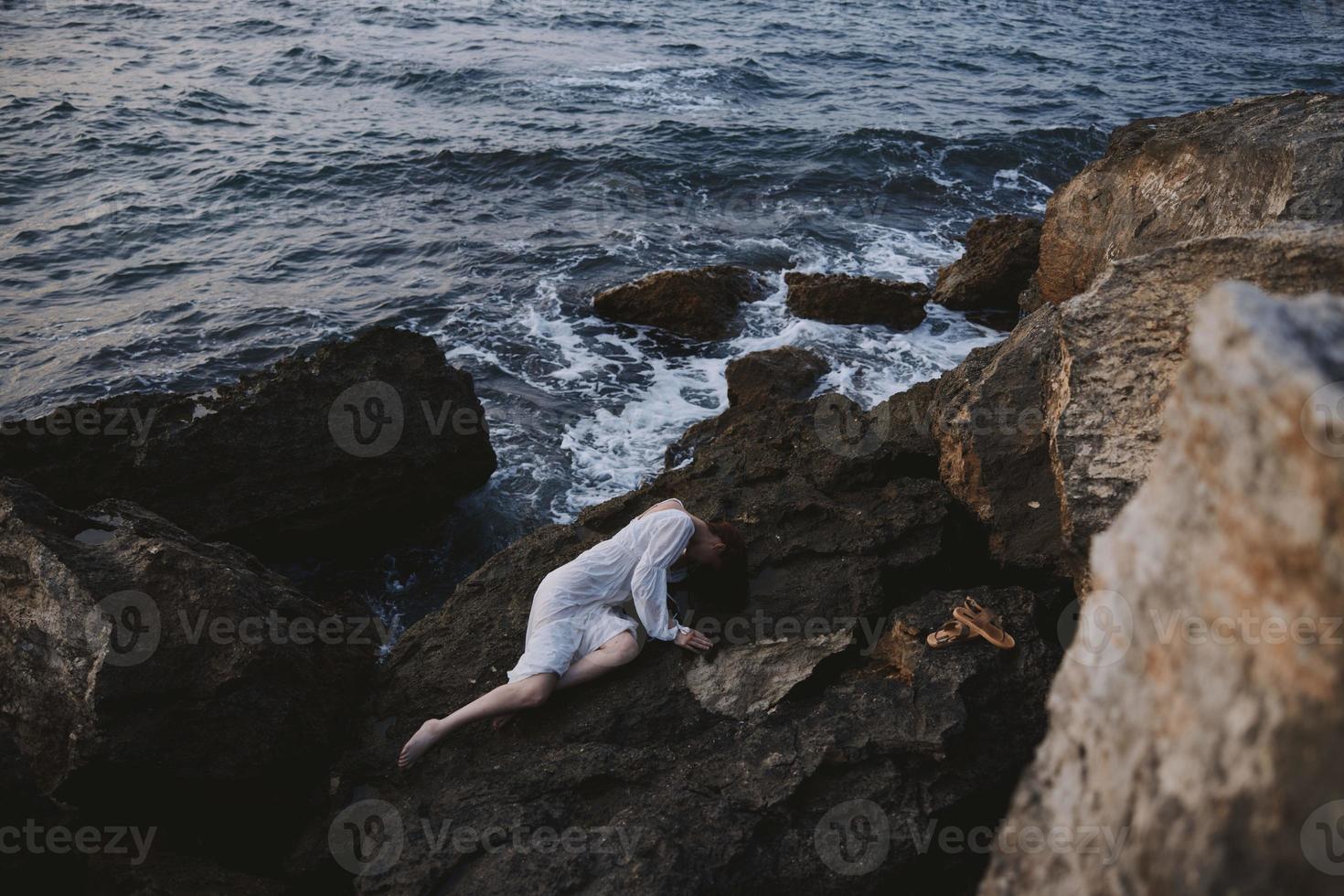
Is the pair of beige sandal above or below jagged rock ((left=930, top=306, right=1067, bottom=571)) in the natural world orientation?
below

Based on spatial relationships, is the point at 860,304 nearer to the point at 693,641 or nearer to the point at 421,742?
the point at 693,641

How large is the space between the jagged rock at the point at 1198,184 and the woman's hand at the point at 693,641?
412cm

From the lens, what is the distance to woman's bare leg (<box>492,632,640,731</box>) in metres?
4.73

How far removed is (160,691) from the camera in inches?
173

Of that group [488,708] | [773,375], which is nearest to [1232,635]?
[488,708]

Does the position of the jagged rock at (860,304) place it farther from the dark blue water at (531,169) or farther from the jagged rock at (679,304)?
the jagged rock at (679,304)

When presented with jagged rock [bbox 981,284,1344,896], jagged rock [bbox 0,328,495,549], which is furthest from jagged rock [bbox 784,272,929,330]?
jagged rock [bbox 981,284,1344,896]

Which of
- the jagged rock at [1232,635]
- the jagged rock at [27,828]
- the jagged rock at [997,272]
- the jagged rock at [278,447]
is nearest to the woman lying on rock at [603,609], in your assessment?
the jagged rock at [27,828]

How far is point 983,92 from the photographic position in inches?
848

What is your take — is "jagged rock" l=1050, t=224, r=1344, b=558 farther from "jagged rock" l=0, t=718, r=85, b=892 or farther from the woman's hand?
"jagged rock" l=0, t=718, r=85, b=892

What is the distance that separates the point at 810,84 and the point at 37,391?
1774 cm

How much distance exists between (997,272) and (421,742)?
9.72 m

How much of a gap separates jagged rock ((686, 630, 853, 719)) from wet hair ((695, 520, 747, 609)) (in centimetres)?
40

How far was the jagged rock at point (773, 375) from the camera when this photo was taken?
9539mm
